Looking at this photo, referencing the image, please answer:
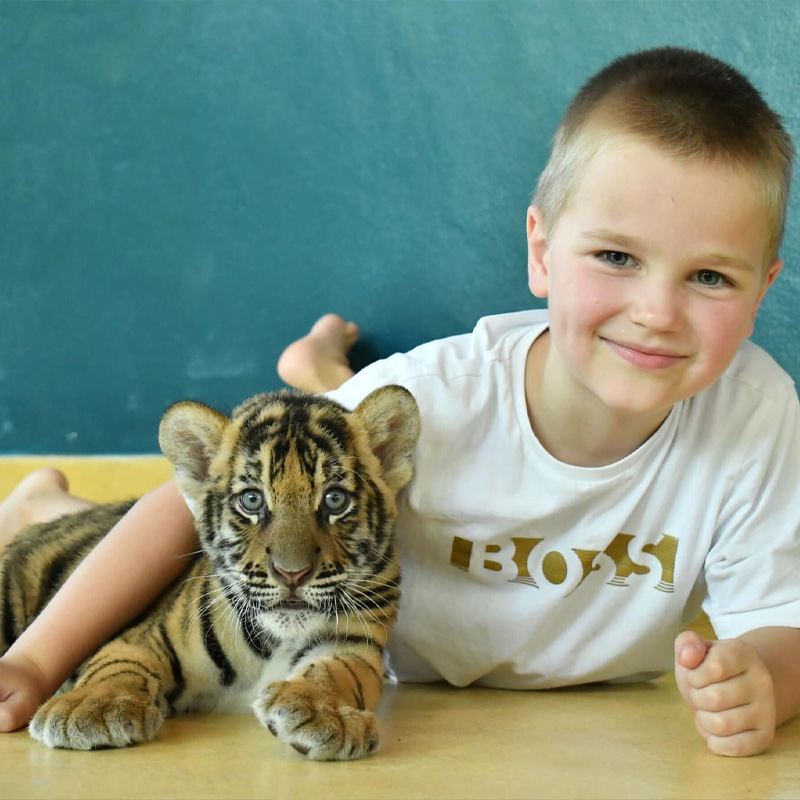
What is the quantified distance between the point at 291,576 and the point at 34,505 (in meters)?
0.94

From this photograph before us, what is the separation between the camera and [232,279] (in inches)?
96.6

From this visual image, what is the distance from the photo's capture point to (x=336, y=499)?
1.46 metres

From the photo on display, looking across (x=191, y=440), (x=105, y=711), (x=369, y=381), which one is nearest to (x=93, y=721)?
(x=105, y=711)

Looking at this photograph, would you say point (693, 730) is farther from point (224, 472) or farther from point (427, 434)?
point (224, 472)

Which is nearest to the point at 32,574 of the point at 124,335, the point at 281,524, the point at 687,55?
the point at 281,524

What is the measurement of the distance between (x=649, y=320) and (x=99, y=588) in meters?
0.85

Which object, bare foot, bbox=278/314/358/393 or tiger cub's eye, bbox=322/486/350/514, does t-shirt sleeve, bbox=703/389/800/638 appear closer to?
tiger cub's eye, bbox=322/486/350/514

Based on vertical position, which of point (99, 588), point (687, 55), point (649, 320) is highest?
point (687, 55)

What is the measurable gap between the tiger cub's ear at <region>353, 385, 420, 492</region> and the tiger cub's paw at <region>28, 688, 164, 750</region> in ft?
1.52

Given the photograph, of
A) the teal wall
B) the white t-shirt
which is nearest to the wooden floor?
the white t-shirt

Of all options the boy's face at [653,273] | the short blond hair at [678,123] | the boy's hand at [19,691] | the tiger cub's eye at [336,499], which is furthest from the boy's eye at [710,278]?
the boy's hand at [19,691]

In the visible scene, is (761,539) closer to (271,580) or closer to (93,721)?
(271,580)

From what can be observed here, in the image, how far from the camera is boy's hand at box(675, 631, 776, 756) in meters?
1.35

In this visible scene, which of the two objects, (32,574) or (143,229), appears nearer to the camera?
(32,574)
